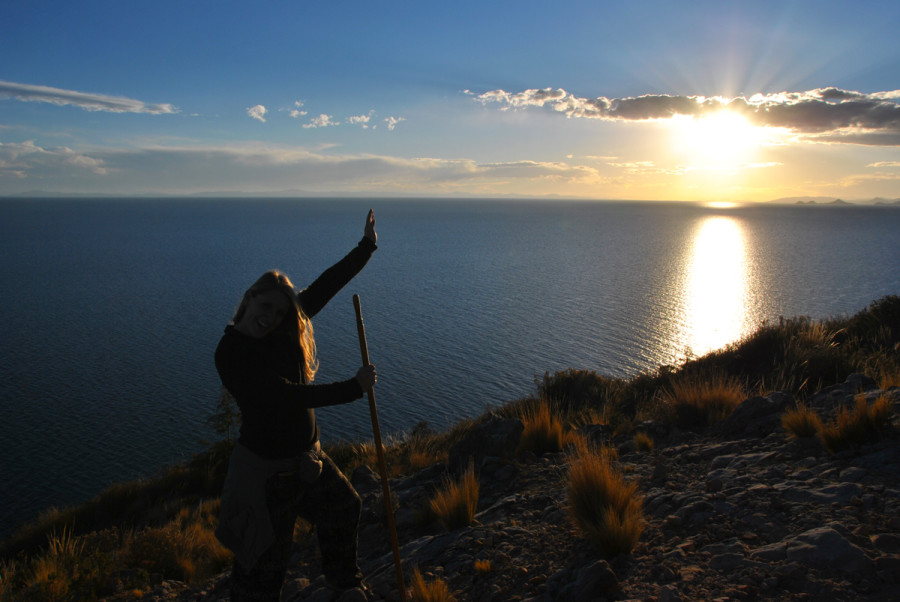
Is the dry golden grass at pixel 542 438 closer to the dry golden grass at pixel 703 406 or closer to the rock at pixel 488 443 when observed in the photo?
the rock at pixel 488 443

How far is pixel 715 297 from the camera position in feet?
151

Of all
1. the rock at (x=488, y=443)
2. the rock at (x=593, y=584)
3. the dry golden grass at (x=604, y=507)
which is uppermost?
the dry golden grass at (x=604, y=507)

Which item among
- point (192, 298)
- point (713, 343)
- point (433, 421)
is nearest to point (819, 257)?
point (713, 343)

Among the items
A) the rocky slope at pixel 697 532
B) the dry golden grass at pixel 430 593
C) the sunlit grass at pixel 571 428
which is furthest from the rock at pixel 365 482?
A: the dry golden grass at pixel 430 593

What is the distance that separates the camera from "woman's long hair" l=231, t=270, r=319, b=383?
122 inches

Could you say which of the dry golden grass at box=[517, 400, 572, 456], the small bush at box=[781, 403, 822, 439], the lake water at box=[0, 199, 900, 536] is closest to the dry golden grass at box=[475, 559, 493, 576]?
the dry golden grass at box=[517, 400, 572, 456]

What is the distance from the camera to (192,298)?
43.7m

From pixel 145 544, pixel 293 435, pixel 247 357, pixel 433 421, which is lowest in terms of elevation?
pixel 433 421

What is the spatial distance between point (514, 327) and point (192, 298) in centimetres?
2654

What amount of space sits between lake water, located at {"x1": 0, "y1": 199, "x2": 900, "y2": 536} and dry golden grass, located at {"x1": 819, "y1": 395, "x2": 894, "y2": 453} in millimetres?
8405

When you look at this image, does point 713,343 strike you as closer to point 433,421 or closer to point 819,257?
point 433,421

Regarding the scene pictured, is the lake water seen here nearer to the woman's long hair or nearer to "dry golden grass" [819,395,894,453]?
"dry golden grass" [819,395,894,453]

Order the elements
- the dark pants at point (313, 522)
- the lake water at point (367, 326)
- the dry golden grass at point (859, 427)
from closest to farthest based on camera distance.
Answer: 1. the dark pants at point (313, 522)
2. the dry golden grass at point (859, 427)
3. the lake water at point (367, 326)

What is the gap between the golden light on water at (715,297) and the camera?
33781mm
